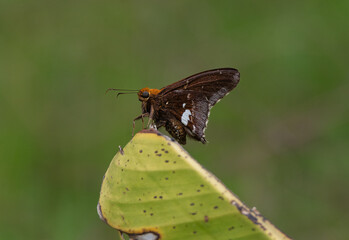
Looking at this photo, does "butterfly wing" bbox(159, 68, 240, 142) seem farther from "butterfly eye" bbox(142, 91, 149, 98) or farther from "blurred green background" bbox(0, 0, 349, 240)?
"blurred green background" bbox(0, 0, 349, 240)

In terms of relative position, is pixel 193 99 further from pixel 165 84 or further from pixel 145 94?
pixel 165 84

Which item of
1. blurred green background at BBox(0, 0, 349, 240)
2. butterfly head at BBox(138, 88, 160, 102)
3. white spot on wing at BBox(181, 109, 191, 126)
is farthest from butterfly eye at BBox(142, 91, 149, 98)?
blurred green background at BBox(0, 0, 349, 240)

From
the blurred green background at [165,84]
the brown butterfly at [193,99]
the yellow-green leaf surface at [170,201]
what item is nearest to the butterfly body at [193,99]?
the brown butterfly at [193,99]

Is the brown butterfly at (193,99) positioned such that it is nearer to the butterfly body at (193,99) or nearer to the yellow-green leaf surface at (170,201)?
the butterfly body at (193,99)

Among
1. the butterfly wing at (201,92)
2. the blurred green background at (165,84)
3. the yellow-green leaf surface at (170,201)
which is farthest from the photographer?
the blurred green background at (165,84)

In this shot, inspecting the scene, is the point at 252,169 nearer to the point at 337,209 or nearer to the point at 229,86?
the point at 337,209

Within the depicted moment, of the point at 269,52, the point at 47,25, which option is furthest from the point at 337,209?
the point at 47,25

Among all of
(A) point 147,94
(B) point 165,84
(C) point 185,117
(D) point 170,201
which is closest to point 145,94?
(A) point 147,94
